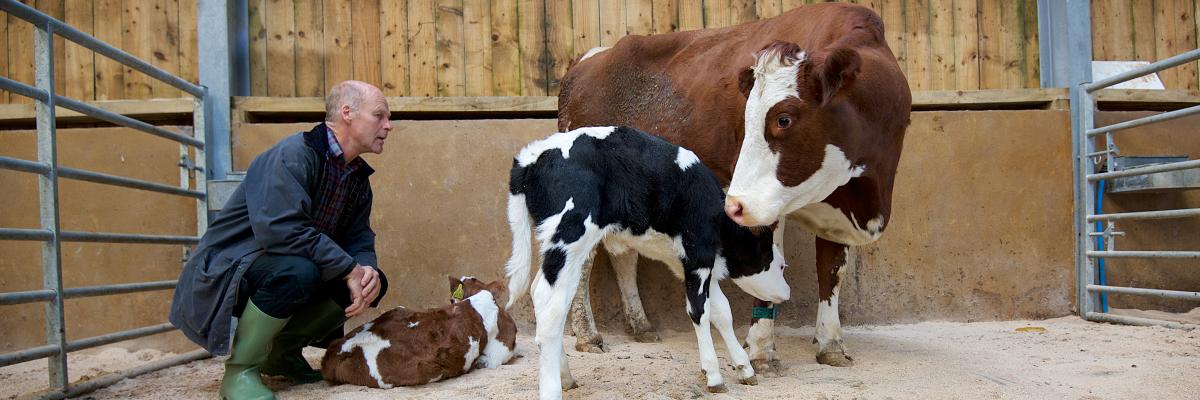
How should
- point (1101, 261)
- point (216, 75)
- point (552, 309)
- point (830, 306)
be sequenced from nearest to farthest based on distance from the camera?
point (552, 309) < point (830, 306) < point (216, 75) < point (1101, 261)

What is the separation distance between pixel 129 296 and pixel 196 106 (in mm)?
1289

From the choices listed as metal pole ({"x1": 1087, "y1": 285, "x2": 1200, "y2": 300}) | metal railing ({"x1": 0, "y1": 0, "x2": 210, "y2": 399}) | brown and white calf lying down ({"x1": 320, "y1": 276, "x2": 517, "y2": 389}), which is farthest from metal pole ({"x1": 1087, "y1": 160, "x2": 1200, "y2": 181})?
metal railing ({"x1": 0, "y1": 0, "x2": 210, "y2": 399})

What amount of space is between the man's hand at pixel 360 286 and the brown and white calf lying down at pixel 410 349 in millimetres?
250

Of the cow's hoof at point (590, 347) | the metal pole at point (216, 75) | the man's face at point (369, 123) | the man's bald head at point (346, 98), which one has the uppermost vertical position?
the metal pole at point (216, 75)

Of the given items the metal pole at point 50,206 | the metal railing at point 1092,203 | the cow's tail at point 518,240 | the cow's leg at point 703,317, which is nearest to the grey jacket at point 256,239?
the metal pole at point 50,206

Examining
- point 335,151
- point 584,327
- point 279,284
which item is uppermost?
point 335,151

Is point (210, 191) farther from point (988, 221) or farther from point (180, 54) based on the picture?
point (988, 221)

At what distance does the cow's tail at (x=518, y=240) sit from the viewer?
3.18m

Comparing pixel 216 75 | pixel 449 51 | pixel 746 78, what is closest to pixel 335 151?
pixel 746 78

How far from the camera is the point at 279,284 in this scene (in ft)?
10.6

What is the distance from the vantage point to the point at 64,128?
17.9 feet

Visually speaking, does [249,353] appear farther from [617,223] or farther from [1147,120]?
[1147,120]

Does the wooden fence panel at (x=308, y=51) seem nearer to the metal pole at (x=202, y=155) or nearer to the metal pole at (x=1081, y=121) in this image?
the metal pole at (x=202, y=155)

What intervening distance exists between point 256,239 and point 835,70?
2494 millimetres
